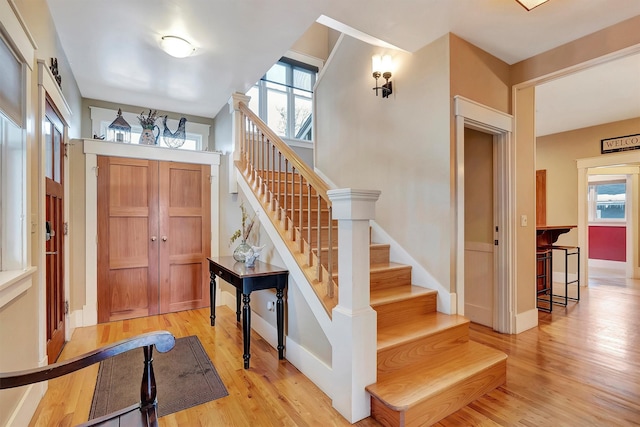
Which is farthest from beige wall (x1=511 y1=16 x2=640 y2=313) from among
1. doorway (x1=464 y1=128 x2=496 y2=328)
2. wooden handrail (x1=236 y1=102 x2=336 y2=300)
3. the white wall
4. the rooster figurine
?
the rooster figurine

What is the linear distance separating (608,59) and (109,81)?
4.45 meters

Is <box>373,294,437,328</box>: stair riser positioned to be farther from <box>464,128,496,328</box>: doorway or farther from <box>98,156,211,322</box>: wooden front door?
<box>98,156,211,322</box>: wooden front door

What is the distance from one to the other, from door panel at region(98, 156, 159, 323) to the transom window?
213cm

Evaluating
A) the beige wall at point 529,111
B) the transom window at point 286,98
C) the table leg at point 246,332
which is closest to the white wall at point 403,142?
the beige wall at point 529,111

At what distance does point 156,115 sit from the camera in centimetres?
402

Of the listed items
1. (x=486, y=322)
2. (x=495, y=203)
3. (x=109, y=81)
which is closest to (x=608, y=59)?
(x=495, y=203)

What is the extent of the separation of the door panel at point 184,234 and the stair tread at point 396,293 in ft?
7.77

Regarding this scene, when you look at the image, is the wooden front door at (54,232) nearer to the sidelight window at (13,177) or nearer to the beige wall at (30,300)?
the beige wall at (30,300)

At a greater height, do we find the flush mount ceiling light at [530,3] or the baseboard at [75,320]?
the flush mount ceiling light at [530,3]

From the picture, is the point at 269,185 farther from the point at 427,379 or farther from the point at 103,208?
the point at 427,379

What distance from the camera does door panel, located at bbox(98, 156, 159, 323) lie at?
3436 millimetres

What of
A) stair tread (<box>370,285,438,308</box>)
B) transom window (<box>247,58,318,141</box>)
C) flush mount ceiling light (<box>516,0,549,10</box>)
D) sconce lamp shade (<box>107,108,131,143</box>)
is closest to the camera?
flush mount ceiling light (<box>516,0,549,10</box>)

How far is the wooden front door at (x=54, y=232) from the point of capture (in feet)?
7.81

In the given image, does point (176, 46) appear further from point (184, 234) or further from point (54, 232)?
point (184, 234)
